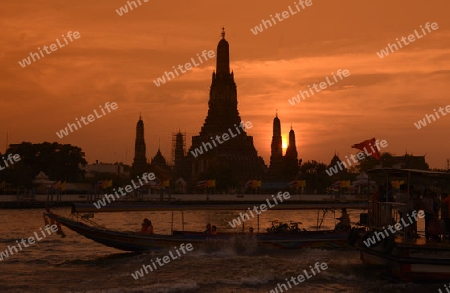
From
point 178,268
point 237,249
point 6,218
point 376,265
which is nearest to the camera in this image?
point 376,265

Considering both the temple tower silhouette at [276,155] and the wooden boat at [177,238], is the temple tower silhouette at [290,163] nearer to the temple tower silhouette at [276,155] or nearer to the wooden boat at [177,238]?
the temple tower silhouette at [276,155]

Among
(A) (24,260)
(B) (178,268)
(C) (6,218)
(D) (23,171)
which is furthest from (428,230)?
(D) (23,171)

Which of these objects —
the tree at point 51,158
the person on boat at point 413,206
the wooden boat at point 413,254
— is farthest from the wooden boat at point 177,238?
the tree at point 51,158

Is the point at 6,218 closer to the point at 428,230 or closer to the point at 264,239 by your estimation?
the point at 264,239

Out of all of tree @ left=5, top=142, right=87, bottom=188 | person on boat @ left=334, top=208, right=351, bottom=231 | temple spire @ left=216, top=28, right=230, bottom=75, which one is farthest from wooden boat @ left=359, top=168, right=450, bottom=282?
temple spire @ left=216, top=28, right=230, bottom=75

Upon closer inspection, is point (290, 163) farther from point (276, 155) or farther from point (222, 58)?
point (222, 58)

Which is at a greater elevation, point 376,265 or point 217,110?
point 217,110

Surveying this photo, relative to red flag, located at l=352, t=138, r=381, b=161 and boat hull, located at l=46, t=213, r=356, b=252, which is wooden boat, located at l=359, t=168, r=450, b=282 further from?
boat hull, located at l=46, t=213, r=356, b=252

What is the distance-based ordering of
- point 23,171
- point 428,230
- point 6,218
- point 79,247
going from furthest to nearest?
point 23,171, point 6,218, point 79,247, point 428,230

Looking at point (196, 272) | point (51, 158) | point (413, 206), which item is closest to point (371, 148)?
point (413, 206)

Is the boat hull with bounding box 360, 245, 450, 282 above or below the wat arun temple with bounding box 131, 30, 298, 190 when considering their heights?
below

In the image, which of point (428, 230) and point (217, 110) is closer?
point (428, 230)

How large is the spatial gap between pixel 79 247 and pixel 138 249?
591cm

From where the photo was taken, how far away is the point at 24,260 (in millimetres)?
31297
